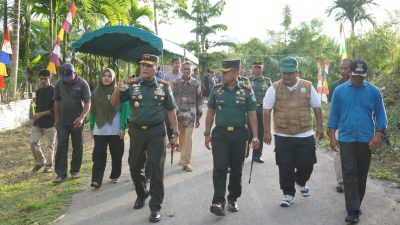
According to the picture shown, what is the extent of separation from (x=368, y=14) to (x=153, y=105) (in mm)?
37414

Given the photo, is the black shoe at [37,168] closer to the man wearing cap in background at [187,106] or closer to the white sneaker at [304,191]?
the man wearing cap in background at [187,106]

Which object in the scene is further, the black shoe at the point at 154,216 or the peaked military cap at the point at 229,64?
the peaked military cap at the point at 229,64

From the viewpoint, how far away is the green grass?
18.6ft

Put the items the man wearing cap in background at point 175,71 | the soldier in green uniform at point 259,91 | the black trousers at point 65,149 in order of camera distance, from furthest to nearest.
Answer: the man wearing cap in background at point 175,71, the soldier in green uniform at point 259,91, the black trousers at point 65,149

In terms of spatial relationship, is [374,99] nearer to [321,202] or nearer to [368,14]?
[321,202]

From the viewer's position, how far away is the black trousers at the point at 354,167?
16.7 feet

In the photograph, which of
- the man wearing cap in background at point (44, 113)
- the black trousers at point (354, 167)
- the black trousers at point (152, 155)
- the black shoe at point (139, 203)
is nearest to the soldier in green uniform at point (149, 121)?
the black trousers at point (152, 155)

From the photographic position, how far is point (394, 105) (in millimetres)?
12125

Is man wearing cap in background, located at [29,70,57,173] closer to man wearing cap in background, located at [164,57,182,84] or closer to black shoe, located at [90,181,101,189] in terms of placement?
black shoe, located at [90,181,101,189]

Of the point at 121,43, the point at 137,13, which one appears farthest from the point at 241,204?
the point at 137,13

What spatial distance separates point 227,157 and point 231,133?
0.30 m

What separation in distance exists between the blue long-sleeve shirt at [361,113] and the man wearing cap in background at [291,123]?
533 millimetres

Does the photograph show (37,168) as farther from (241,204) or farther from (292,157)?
(292,157)

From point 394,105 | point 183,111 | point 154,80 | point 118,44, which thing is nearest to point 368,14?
point 394,105
